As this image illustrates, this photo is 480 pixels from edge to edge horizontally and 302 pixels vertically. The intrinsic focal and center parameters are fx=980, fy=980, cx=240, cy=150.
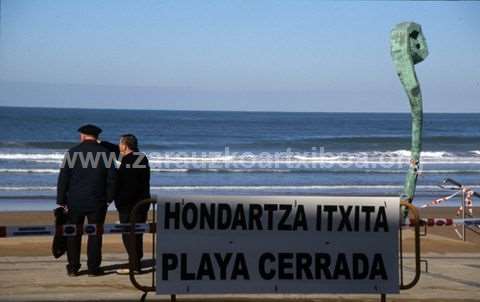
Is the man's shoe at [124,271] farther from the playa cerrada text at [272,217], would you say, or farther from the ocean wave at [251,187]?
the ocean wave at [251,187]

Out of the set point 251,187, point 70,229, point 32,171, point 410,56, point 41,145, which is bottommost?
point 251,187

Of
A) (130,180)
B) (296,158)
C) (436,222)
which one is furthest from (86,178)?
(296,158)

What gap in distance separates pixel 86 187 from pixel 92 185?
0.21ft

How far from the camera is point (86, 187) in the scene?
32.7 feet

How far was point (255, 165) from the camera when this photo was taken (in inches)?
1517

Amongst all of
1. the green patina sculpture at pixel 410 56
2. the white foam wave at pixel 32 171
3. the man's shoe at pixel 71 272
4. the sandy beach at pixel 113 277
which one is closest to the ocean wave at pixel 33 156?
the white foam wave at pixel 32 171

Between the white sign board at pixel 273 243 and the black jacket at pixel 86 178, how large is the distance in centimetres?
239

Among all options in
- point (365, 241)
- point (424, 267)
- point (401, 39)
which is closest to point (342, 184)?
point (401, 39)

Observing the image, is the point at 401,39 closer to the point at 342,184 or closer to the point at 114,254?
the point at 114,254

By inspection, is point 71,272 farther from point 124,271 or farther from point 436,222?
point 436,222

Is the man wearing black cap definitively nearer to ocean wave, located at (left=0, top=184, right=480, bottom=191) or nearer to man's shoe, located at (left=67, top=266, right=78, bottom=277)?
man's shoe, located at (left=67, top=266, right=78, bottom=277)

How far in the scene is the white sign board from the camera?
7684 millimetres

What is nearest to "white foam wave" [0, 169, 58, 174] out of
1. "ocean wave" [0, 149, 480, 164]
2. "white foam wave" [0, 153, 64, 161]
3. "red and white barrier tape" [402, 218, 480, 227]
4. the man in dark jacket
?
"ocean wave" [0, 149, 480, 164]

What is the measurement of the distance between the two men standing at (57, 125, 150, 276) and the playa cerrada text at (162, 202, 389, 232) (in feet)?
7.28
